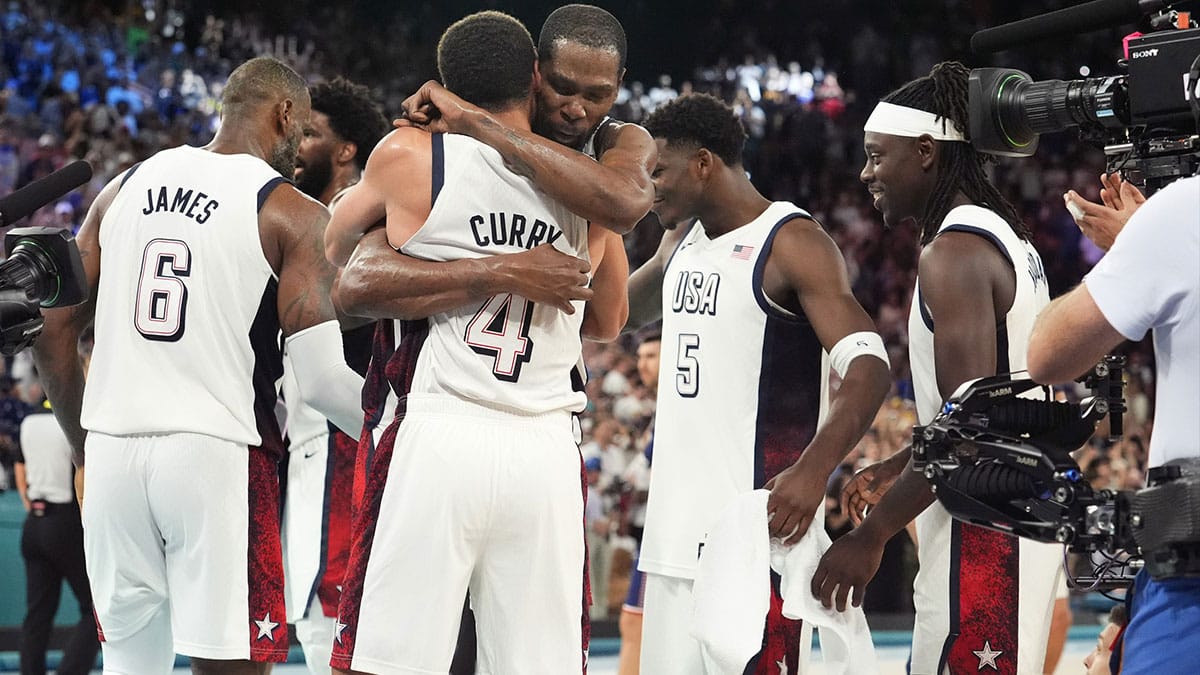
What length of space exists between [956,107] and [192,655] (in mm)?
2584

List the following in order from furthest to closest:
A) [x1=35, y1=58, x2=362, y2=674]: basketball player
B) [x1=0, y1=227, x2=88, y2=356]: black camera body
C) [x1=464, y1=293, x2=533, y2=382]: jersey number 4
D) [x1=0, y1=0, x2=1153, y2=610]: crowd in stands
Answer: [x1=0, y1=0, x2=1153, y2=610]: crowd in stands → [x1=35, y1=58, x2=362, y2=674]: basketball player → [x1=0, y1=227, x2=88, y2=356]: black camera body → [x1=464, y1=293, x2=533, y2=382]: jersey number 4

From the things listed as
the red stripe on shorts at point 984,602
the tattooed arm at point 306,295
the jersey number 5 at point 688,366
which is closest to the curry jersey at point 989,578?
the red stripe on shorts at point 984,602

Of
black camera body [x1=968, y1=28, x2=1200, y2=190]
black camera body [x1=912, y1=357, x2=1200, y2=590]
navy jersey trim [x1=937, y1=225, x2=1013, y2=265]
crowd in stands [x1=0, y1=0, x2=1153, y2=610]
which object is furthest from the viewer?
crowd in stands [x1=0, y1=0, x2=1153, y2=610]

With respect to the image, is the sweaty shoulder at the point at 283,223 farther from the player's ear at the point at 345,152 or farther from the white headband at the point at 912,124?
the white headband at the point at 912,124

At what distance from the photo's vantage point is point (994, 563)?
347 cm

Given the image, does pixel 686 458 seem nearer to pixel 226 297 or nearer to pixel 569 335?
pixel 569 335

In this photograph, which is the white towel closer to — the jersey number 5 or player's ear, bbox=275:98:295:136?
the jersey number 5

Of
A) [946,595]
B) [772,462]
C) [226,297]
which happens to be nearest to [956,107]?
[772,462]

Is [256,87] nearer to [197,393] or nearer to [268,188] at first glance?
[268,188]

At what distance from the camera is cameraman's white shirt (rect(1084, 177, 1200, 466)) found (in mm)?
2361

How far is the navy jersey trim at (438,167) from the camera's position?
303cm

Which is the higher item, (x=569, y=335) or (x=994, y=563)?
(x=569, y=335)

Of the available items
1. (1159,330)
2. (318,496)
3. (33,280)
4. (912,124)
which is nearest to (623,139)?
(912,124)

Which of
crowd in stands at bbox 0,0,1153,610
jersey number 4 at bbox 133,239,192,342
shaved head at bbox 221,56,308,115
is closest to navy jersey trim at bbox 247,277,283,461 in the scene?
jersey number 4 at bbox 133,239,192,342
